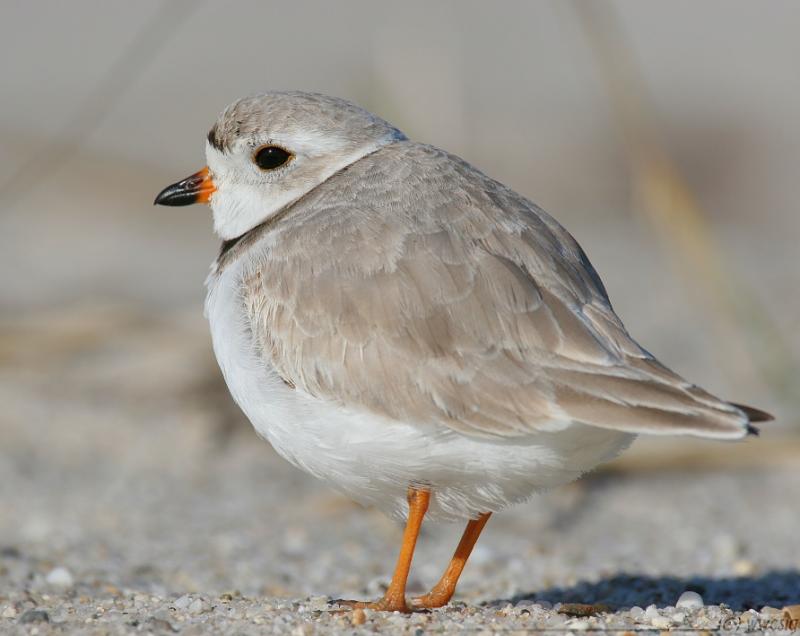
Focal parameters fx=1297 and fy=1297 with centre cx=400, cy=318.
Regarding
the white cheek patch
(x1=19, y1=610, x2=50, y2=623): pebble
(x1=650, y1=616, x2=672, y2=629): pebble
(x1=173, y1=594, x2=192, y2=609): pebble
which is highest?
the white cheek patch

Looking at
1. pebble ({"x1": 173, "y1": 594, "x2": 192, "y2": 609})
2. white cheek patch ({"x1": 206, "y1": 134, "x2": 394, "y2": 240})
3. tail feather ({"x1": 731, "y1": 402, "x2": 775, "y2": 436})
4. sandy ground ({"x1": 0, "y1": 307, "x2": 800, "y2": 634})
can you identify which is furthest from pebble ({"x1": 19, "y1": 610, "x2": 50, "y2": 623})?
tail feather ({"x1": 731, "y1": 402, "x2": 775, "y2": 436})

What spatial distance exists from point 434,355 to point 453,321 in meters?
0.13

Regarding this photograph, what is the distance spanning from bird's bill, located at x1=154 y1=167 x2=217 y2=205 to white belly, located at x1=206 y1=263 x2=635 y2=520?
0.92 m

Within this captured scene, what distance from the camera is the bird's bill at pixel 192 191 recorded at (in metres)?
5.41

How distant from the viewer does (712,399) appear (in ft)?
13.1

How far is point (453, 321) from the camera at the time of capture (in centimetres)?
423

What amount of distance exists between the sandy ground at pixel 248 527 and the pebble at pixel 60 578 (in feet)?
0.04

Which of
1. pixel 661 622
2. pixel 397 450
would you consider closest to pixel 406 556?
pixel 397 450

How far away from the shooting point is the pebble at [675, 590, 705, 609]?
15.3 ft

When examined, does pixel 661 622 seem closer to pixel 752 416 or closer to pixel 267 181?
pixel 752 416

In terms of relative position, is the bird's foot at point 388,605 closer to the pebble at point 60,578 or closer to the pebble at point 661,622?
the pebble at point 661,622

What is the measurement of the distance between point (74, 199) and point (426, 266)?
10499mm

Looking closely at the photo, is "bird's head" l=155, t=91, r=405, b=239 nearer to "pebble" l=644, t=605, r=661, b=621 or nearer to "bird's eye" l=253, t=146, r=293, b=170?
"bird's eye" l=253, t=146, r=293, b=170

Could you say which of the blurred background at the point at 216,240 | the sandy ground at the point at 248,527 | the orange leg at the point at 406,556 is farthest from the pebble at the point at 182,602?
the blurred background at the point at 216,240
